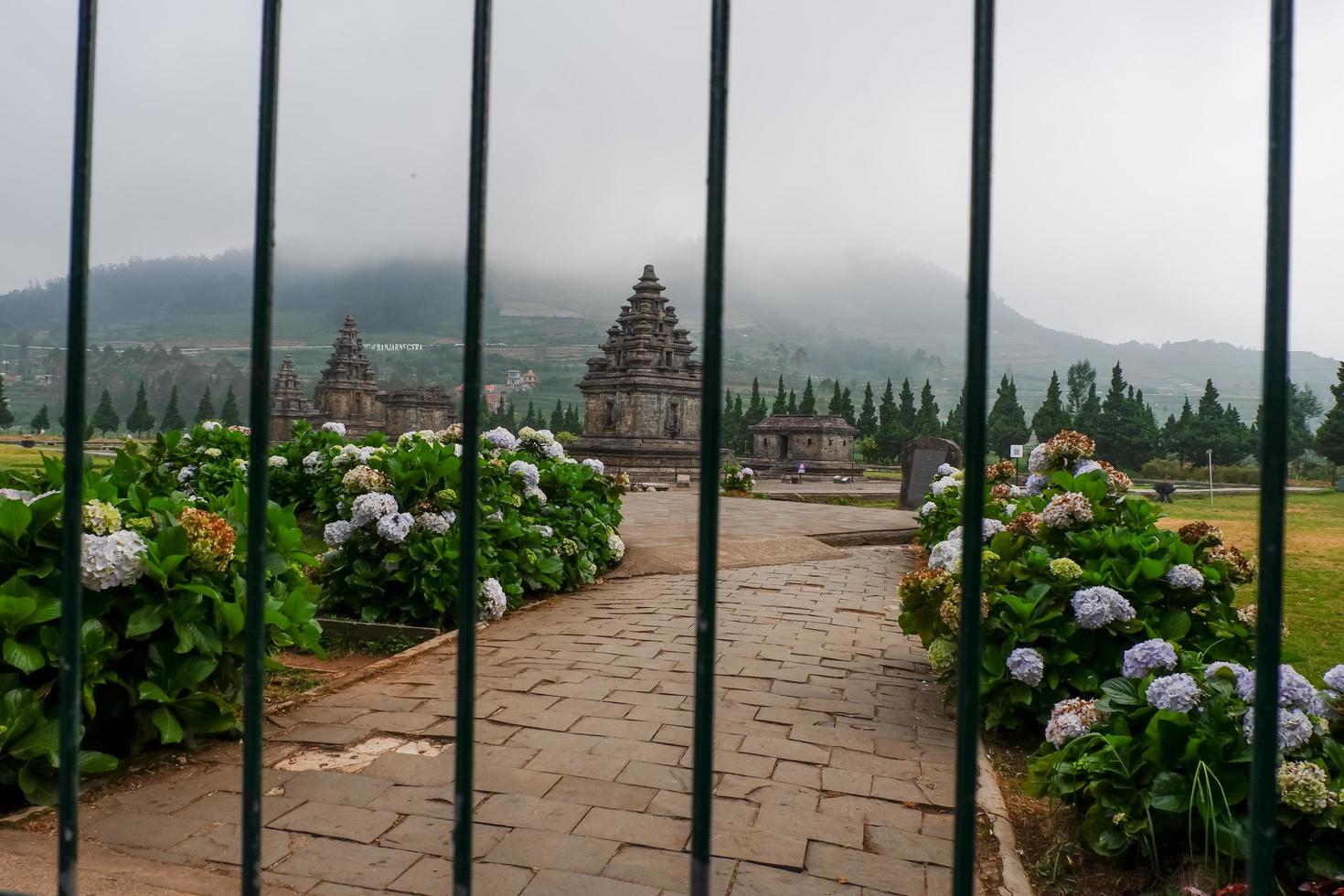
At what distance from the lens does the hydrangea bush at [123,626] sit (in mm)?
2646

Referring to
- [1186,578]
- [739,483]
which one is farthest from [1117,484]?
[739,483]

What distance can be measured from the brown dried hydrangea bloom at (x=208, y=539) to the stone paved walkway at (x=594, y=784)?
712mm

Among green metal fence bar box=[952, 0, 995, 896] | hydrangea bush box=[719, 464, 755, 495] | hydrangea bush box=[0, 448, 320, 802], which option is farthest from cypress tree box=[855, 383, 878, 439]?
green metal fence bar box=[952, 0, 995, 896]

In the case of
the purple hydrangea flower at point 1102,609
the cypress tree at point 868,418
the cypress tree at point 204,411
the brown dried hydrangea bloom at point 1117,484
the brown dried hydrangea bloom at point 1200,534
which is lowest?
the purple hydrangea flower at point 1102,609

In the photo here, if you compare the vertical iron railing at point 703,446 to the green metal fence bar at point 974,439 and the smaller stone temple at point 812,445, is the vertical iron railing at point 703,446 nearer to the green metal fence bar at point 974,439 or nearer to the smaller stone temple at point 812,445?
the green metal fence bar at point 974,439

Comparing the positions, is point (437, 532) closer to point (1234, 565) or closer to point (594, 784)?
point (594, 784)

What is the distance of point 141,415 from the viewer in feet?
160

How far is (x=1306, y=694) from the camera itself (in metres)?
2.24

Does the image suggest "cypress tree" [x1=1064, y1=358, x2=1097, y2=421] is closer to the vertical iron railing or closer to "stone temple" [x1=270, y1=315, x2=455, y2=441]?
"stone temple" [x1=270, y1=315, x2=455, y2=441]

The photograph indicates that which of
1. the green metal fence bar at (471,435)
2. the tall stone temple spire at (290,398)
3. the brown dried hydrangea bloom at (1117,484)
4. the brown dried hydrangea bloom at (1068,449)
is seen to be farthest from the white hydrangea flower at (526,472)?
the tall stone temple spire at (290,398)

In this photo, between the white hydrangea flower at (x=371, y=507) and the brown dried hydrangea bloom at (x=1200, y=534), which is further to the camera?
the white hydrangea flower at (x=371, y=507)

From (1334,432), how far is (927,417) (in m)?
21.2

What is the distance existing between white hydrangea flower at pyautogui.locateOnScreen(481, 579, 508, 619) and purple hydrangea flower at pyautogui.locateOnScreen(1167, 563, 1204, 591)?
12.5 feet

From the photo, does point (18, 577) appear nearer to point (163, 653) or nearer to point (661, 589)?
point (163, 653)
